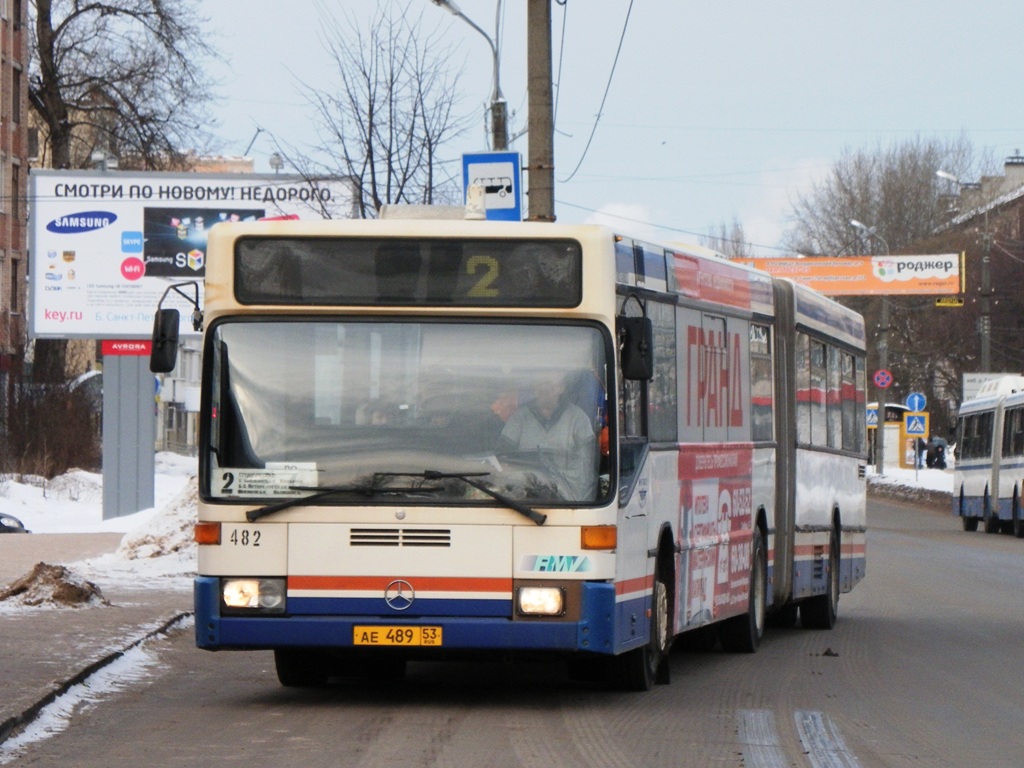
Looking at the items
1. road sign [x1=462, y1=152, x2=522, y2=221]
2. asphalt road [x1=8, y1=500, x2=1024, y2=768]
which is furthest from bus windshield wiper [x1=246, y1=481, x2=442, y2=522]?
road sign [x1=462, y1=152, x2=522, y2=221]

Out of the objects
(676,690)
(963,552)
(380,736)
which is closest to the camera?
(380,736)

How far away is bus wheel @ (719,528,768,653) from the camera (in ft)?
47.0

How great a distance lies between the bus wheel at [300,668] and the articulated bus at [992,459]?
91.7 ft

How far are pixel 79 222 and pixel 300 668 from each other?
73.9ft

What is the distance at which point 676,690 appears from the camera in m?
11.8

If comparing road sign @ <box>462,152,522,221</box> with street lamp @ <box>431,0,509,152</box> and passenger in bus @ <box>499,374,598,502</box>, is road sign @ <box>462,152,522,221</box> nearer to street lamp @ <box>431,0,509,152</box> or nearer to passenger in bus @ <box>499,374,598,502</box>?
street lamp @ <box>431,0,509,152</box>

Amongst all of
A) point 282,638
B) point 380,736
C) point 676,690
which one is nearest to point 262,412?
point 282,638

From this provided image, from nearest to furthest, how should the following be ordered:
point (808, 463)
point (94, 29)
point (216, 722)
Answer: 1. point (216, 722)
2. point (808, 463)
3. point (94, 29)

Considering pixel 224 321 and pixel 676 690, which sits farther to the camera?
pixel 676 690

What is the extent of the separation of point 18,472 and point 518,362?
34.7m

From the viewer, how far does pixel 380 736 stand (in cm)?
937

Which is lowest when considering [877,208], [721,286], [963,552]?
[963,552]

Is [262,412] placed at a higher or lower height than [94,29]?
lower

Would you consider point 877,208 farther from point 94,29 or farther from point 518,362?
point 518,362
